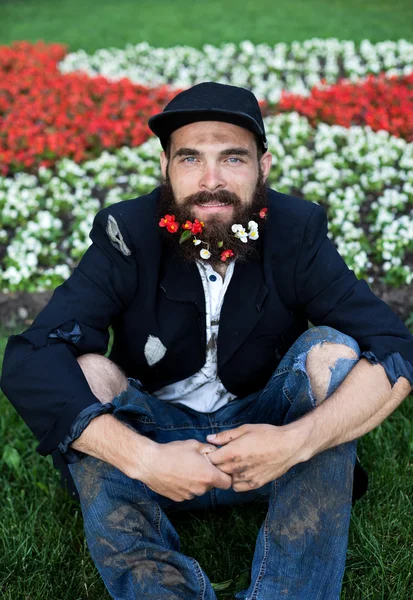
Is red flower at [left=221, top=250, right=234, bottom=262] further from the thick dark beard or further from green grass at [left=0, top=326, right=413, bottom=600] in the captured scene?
green grass at [left=0, top=326, right=413, bottom=600]

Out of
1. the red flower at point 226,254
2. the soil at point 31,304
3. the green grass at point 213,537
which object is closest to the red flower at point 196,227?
the red flower at point 226,254

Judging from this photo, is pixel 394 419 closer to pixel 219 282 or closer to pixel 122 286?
pixel 219 282

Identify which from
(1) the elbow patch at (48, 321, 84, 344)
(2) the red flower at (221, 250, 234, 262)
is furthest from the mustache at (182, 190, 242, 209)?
(1) the elbow patch at (48, 321, 84, 344)

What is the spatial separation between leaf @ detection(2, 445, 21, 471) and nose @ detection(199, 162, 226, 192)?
5.41ft

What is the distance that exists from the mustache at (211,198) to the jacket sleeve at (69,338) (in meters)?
0.30

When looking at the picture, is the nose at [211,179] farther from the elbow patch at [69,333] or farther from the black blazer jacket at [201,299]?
the elbow patch at [69,333]

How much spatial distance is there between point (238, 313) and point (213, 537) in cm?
95

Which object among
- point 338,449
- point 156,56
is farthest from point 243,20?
point 338,449

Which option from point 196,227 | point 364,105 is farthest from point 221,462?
point 364,105

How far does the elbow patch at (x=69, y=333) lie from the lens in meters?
2.69

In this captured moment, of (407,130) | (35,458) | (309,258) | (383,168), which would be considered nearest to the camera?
(309,258)

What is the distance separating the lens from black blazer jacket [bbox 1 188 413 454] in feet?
9.39

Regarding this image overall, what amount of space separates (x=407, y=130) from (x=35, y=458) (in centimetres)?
485

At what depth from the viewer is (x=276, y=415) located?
2791 millimetres
